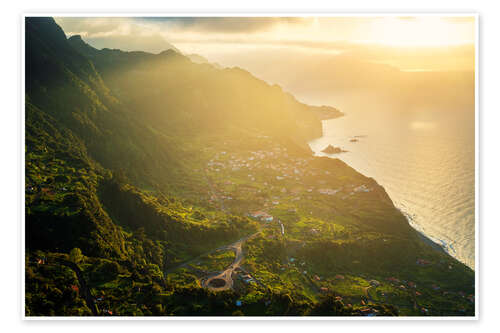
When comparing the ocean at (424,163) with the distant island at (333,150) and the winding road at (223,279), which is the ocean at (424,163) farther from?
the winding road at (223,279)

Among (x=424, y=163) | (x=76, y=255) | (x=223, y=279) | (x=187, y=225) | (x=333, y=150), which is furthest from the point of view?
(x=333, y=150)

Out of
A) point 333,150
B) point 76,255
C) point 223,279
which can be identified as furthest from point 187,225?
point 333,150

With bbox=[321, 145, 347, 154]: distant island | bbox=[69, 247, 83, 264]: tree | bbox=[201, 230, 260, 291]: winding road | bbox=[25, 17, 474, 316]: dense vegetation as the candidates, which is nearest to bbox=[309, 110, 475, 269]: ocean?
bbox=[321, 145, 347, 154]: distant island

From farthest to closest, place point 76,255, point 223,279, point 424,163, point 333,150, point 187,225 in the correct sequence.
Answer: point 333,150 < point 424,163 < point 187,225 < point 223,279 < point 76,255

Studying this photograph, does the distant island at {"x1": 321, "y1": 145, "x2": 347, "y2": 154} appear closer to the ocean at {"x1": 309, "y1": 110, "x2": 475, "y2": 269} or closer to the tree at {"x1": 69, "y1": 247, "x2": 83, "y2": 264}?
the ocean at {"x1": 309, "y1": 110, "x2": 475, "y2": 269}

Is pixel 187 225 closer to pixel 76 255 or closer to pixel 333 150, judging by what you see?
pixel 76 255
